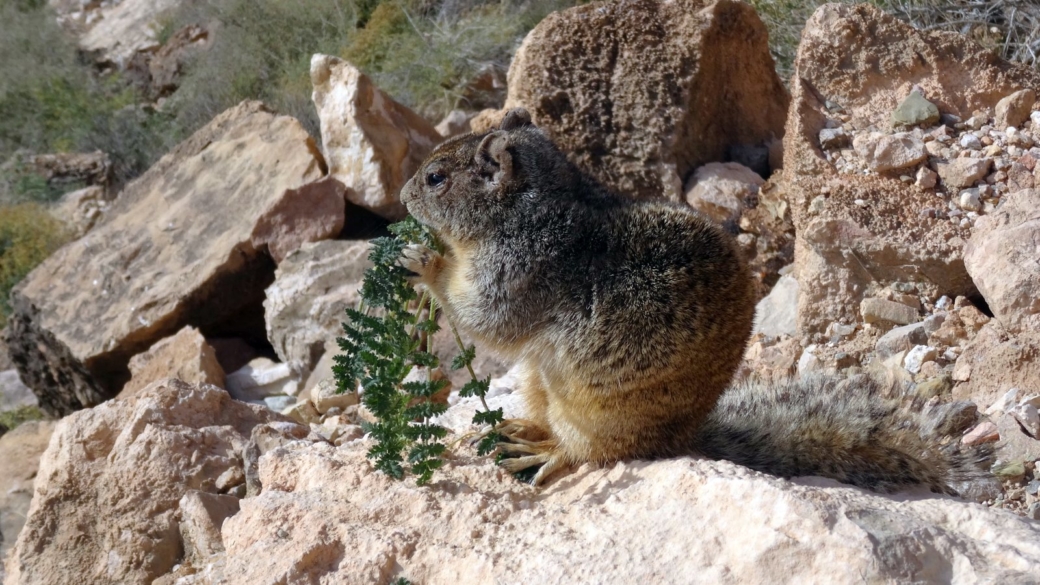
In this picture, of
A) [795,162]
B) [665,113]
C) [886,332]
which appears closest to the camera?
[886,332]

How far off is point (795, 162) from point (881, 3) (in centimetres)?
349

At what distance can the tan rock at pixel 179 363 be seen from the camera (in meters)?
7.93

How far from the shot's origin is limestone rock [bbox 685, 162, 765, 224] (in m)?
7.29

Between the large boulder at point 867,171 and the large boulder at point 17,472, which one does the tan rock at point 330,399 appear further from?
the large boulder at point 867,171

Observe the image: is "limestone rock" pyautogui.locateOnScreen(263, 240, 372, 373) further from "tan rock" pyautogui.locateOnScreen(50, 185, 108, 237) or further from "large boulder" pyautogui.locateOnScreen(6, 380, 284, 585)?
"tan rock" pyautogui.locateOnScreen(50, 185, 108, 237)

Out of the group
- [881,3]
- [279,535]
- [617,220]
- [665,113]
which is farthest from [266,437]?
[881,3]

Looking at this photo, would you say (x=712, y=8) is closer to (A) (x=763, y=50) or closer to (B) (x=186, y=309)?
(A) (x=763, y=50)

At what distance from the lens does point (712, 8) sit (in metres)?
7.82

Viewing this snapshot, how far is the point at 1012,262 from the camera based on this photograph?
204 inches

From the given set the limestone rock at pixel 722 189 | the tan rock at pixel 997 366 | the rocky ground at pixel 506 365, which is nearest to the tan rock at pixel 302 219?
the rocky ground at pixel 506 365

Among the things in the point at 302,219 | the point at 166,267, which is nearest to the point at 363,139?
the point at 302,219

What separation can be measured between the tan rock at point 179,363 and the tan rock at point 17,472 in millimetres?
712

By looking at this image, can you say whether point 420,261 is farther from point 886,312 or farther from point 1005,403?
point 886,312

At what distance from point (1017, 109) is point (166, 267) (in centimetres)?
741
